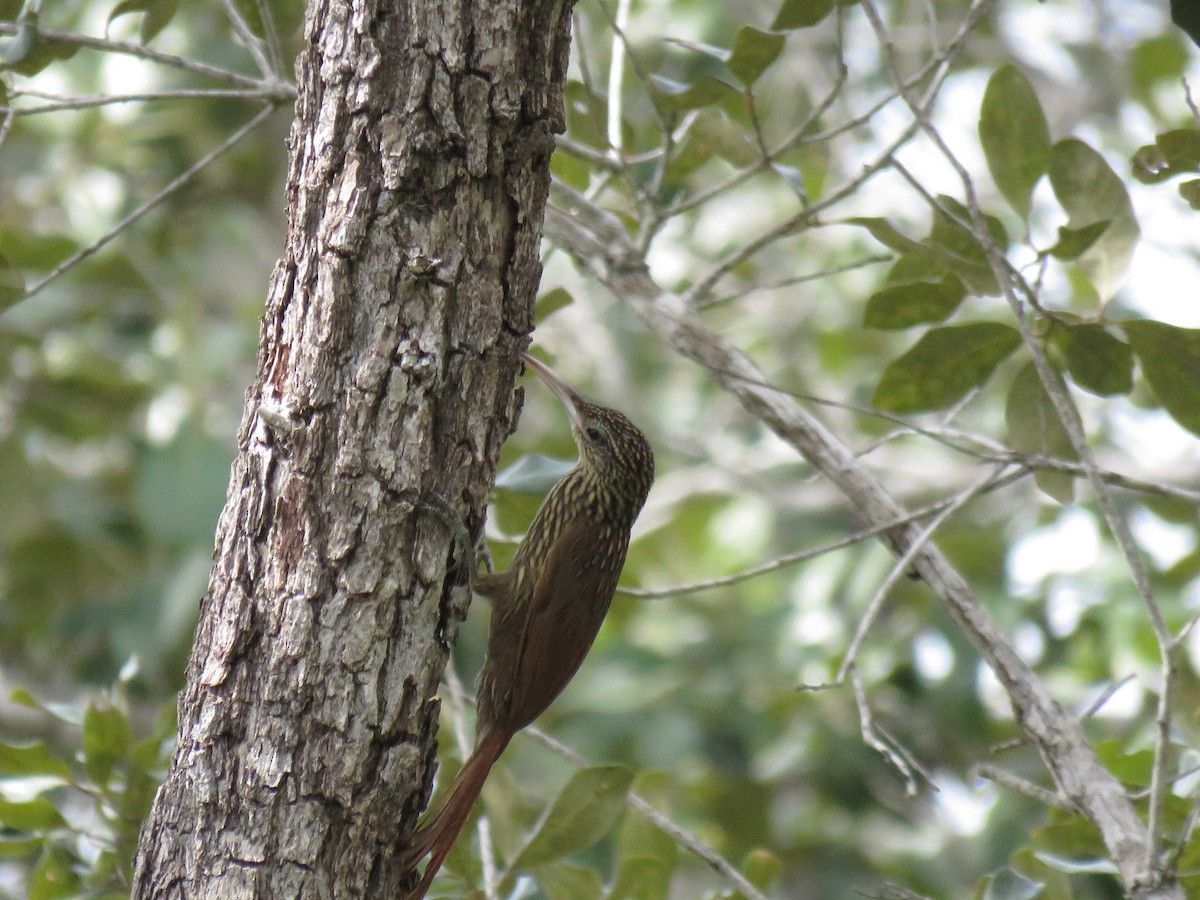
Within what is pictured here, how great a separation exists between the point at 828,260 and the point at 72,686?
14.4 feet

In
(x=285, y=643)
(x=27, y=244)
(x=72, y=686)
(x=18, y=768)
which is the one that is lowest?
(x=72, y=686)

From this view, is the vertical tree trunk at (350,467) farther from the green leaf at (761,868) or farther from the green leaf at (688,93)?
the green leaf at (761,868)

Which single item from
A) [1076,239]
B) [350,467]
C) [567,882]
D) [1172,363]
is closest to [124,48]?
[350,467]

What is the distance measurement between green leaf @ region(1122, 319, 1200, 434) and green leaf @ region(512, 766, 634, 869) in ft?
4.47

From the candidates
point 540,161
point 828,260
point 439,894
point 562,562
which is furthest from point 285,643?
point 828,260

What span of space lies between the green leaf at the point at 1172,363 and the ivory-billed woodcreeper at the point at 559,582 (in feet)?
4.21

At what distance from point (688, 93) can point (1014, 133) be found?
69cm

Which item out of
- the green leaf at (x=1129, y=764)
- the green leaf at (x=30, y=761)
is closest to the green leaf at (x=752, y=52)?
the green leaf at (x=1129, y=764)

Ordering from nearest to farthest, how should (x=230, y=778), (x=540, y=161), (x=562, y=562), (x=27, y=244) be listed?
(x=230, y=778), (x=540, y=161), (x=562, y=562), (x=27, y=244)

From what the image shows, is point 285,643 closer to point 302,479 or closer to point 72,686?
point 302,479

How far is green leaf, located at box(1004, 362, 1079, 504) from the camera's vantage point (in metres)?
2.86

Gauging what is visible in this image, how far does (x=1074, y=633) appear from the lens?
16.3 ft

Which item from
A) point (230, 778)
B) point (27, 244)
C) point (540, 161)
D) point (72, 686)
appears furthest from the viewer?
point (72, 686)

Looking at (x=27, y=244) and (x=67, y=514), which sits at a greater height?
(x=27, y=244)
